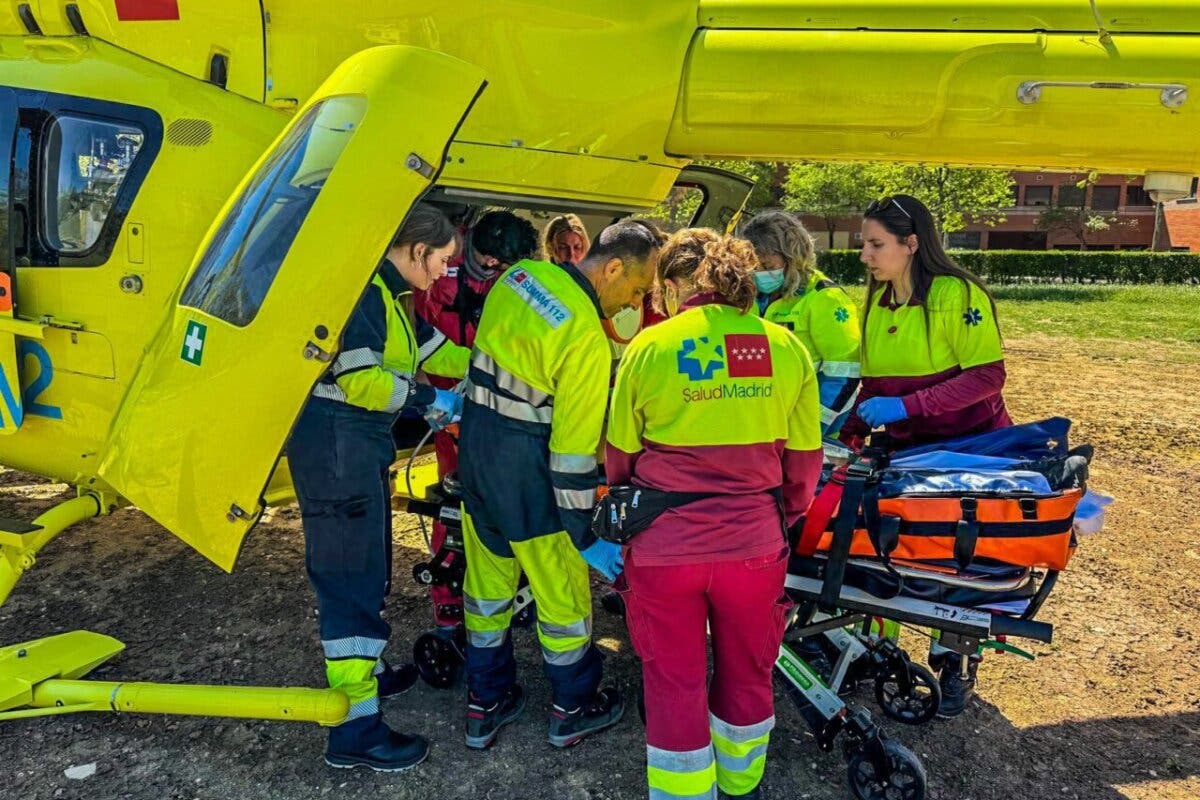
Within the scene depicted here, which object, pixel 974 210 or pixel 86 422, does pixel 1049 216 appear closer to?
pixel 974 210

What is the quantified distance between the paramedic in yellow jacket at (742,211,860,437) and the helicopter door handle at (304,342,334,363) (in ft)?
6.19

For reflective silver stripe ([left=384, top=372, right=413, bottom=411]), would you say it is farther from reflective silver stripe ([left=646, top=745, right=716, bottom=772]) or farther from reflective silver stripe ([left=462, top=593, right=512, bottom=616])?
reflective silver stripe ([left=646, top=745, right=716, bottom=772])

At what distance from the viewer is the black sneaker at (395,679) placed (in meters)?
3.75

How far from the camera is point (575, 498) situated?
2.89 m

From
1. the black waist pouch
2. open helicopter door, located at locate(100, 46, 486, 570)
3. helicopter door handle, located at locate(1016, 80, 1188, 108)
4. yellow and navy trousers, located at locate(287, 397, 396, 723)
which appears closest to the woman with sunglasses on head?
helicopter door handle, located at locate(1016, 80, 1188, 108)

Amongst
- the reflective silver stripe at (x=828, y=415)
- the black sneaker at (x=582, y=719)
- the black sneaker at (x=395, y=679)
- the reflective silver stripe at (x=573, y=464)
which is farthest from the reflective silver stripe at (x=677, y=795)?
the reflective silver stripe at (x=828, y=415)

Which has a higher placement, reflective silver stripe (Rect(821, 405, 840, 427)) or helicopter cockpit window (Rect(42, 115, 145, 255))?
helicopter cockpit window (Rect(42, 115, 145, 255))

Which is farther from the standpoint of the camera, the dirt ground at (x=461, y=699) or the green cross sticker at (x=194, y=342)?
the dirt ground at (x=461, y=699)

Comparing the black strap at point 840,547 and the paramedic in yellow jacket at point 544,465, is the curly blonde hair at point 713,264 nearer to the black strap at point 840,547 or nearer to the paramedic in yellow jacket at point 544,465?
the paramedic in yellow jacket at point 544,465

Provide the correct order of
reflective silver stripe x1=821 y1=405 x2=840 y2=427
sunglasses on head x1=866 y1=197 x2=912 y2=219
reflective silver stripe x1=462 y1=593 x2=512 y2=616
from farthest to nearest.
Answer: reflective silver stripe x1=821 y1=405 x2=840 y2=427
sunglasses on head x1=866 y1=197 x2=912 y2=219
reflective silver stripe x1=462 y1=593 x2=512 y2=616

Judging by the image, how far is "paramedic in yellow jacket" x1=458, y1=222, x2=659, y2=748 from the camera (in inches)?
114

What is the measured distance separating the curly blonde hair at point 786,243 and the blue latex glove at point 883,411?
2.27 ft

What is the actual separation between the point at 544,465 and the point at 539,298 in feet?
1.95

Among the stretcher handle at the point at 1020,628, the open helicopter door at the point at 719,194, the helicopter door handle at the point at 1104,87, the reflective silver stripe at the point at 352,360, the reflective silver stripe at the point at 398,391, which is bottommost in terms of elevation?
the stretcher handle at the point at 1020,628
